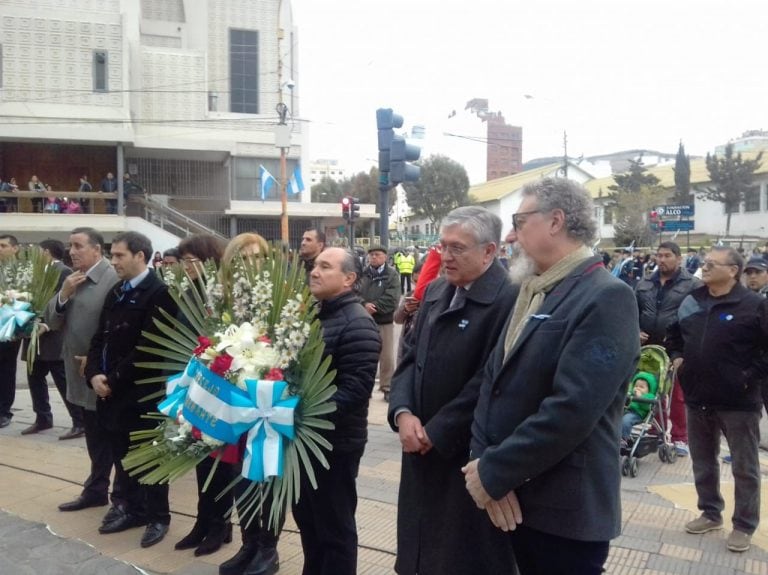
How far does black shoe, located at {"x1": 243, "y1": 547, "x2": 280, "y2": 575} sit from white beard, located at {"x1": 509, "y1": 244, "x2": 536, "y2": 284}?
2223 mm

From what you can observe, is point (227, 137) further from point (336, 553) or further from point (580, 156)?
point (336, 553)

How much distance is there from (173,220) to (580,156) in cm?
1962

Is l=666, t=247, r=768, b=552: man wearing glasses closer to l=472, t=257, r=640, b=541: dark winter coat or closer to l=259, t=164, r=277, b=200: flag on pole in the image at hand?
l=472, t=257, r=640, b=541: dark winter coat

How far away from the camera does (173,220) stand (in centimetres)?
3062

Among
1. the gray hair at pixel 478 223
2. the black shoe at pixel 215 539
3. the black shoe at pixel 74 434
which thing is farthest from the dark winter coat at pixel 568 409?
the black shoe at pixel 74 434

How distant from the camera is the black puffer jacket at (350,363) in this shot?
3.39 m

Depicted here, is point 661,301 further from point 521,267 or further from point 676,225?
point 676,225

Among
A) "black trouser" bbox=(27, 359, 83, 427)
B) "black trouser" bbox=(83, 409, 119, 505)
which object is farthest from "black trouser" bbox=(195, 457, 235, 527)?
"black trouser" bbox=(27, 359, 83, 427)

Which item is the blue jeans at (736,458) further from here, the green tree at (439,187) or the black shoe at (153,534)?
the green tree at (439,187)

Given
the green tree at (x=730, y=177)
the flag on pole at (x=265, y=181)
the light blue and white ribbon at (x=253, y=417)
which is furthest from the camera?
the green tree at (x=730, y=177)

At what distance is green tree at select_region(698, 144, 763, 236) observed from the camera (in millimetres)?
51375

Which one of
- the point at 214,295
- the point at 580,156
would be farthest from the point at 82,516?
the point at 580,156

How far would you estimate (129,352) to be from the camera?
14.6 ft

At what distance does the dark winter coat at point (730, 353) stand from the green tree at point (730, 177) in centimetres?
5304
